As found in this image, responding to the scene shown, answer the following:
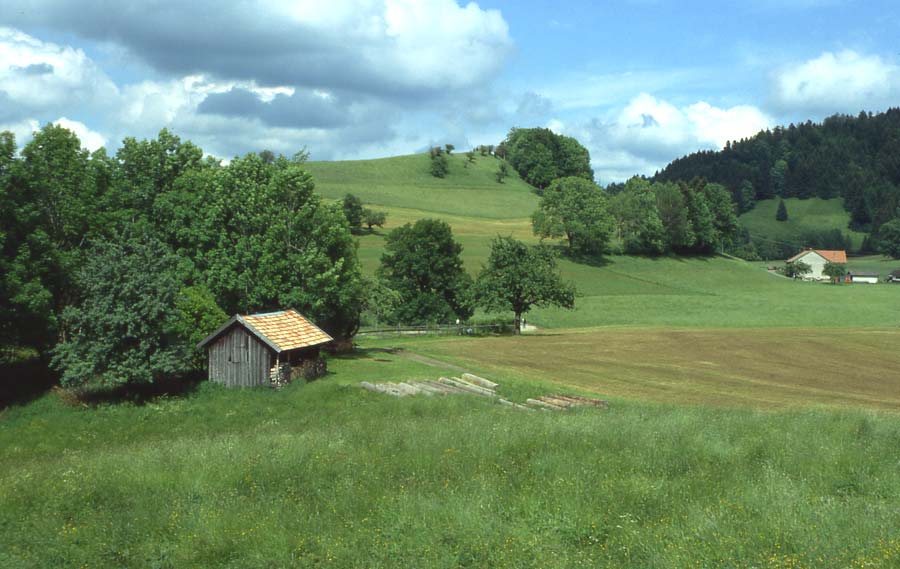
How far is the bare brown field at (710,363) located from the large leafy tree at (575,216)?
161ft

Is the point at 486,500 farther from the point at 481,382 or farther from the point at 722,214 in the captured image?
the point at 722,214

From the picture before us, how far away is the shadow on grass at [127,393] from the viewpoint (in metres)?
34.4

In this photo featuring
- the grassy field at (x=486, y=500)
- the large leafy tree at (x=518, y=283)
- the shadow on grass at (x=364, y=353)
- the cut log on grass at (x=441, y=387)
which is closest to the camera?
the grassy field at (x=486, y=500)

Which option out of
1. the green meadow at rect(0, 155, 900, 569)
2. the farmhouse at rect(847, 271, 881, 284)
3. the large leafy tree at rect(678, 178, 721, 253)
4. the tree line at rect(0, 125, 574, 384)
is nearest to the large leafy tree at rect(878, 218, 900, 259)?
the farmhouse at rect(847, 271, 881, 284)

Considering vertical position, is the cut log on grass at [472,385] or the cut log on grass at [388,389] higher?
the cut log on grass at [388,389]

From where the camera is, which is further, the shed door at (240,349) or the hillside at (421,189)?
the hillside at (421,189)

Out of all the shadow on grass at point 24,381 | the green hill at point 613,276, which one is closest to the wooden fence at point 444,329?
the green hill at point 613,276

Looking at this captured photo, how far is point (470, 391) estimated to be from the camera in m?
33.6

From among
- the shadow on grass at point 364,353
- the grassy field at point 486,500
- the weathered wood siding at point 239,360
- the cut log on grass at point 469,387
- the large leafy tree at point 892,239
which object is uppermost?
the large leafy tree at point 892,239

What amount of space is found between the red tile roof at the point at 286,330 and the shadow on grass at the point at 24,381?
1093cm

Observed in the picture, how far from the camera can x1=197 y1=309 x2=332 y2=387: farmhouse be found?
1439 inches

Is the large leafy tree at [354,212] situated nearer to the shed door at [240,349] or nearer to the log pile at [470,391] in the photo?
the shed door at [240,349]

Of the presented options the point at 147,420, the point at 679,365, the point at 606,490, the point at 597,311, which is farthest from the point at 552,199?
the point at 606,490

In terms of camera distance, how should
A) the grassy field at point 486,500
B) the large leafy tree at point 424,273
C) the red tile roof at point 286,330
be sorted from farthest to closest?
the large leafy tree at point 424,273
the red tile roof at point 286,330
the grassy field at point 486,500
